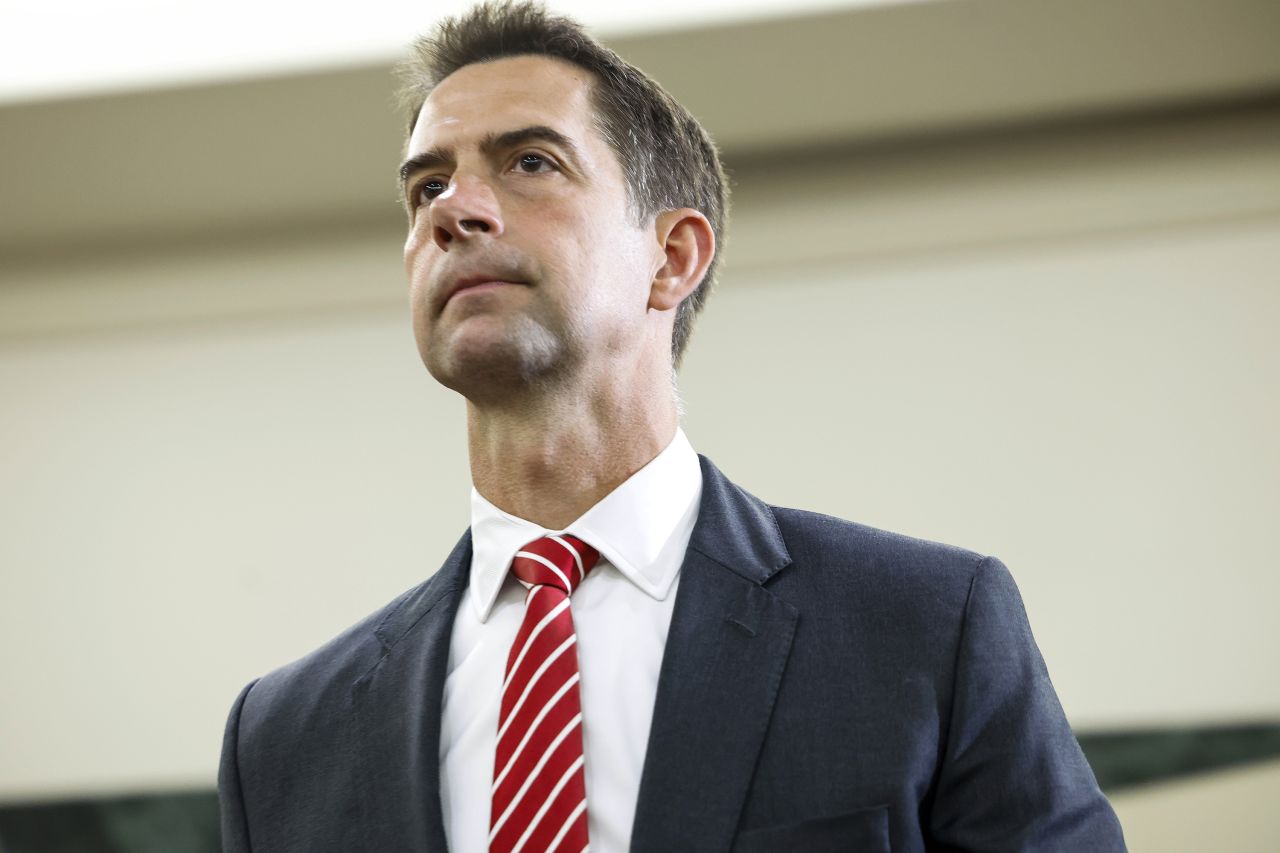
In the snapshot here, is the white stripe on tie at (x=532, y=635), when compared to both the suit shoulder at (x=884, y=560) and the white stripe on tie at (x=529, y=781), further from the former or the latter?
the suit shoulder at (x=884, y=560)

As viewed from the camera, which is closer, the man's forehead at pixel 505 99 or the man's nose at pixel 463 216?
the man's nose at pixel 463 216

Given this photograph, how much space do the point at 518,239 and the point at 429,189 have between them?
0.69 ft

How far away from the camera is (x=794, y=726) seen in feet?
4.22

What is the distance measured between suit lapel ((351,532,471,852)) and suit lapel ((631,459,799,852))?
0.75 feet

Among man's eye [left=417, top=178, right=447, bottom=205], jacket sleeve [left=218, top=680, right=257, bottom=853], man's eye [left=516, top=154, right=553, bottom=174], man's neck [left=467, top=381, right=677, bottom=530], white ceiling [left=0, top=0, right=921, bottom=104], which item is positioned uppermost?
white ceiling [left=0, top=0, right=921, bottom=104]

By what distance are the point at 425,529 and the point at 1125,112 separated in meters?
2.16

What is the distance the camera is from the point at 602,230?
1615 mm

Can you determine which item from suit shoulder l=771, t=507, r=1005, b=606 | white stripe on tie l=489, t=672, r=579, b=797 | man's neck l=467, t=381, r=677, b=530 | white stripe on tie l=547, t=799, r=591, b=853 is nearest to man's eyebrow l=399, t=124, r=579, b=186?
man's neck l=467, t=381, r=677, b=530

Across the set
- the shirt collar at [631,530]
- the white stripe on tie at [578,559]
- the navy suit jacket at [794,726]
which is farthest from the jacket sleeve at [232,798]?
the white stripe on tie at [578,559]

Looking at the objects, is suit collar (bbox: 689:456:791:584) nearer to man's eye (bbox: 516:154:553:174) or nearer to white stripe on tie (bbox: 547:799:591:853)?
white stripe on tie (bbox: 547:799:591:853)

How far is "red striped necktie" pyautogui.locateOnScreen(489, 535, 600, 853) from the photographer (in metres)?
1.29

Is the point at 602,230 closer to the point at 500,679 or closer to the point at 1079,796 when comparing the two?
the point at 500,679

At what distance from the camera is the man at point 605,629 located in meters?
1.26

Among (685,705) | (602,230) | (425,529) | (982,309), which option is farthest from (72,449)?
(685,705)
